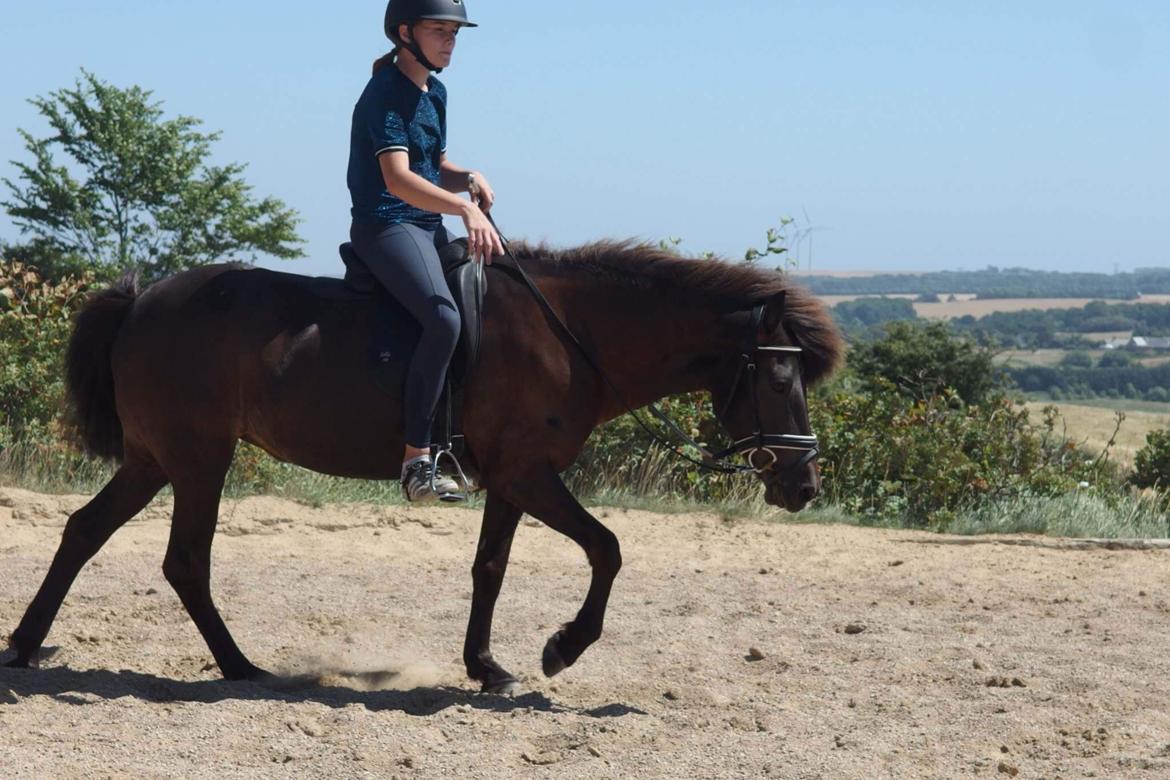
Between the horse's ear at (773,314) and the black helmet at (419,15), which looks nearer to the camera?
the black helmet at (419,15)

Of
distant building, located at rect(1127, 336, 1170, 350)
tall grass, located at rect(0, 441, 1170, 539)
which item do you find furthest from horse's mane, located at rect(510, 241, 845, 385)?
distant building, located at rect(1127, 336, 1170, 350)

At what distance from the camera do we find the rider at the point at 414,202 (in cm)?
591

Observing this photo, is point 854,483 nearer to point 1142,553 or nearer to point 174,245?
point 1142,553

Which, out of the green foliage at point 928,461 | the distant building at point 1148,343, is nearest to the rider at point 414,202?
the green foliage at point 928,461

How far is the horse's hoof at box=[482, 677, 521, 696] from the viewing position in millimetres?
6359

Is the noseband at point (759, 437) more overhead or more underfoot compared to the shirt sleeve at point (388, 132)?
more underfoot

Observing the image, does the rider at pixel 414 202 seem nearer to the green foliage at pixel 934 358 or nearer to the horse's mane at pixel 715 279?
the horse's mane at pixel 715 279

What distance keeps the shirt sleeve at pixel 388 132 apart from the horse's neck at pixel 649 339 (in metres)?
1.02

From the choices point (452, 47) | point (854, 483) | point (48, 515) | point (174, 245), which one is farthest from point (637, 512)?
point (174, 245)

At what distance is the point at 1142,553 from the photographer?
32.3 ft

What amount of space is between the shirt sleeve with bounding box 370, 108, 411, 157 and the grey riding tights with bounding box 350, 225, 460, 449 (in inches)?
14.2

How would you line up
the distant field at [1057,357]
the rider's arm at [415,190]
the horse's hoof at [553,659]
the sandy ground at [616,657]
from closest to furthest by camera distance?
the sandy ground at [616,657] → the rider's arm at [415,190] → the horse's hoof at [553,659] → the distant field at [1057,357]

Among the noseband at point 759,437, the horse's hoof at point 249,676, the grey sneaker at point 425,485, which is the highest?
the noseband at point 759,437

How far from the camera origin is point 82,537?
21.6 feet
